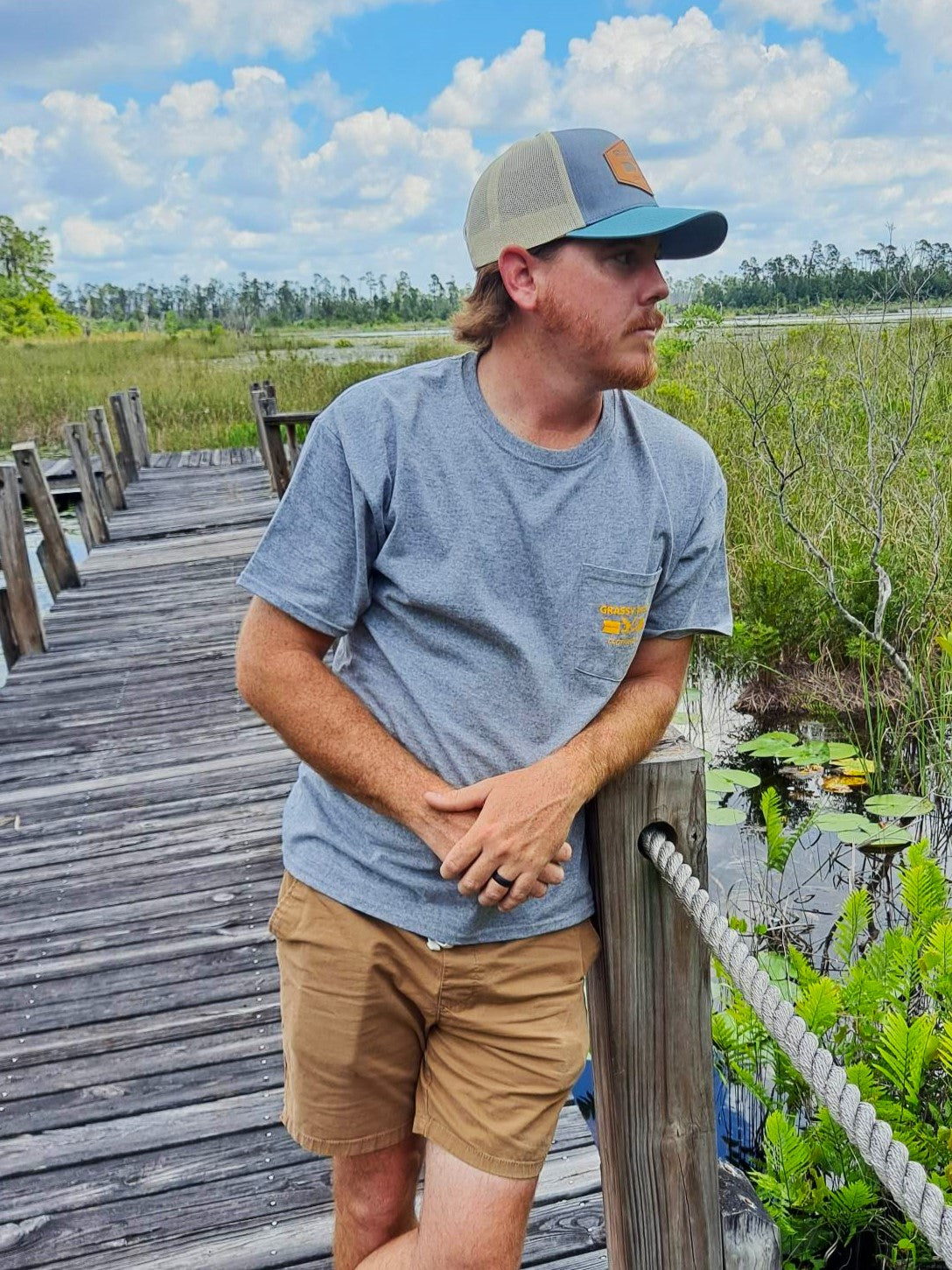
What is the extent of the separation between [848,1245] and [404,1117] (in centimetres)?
136

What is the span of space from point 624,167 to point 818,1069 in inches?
44.5

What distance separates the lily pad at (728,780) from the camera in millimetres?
4781

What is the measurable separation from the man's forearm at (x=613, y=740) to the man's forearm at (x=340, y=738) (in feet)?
0.55

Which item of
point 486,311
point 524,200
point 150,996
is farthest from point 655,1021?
point 150,996

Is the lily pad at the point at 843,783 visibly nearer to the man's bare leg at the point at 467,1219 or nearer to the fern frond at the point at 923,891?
the fern frond at the point at 923,891

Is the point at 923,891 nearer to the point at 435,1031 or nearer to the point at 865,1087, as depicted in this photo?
the point at 865,1087

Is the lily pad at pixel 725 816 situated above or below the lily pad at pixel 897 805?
below

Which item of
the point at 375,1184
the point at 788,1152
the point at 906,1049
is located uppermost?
the point at 375,1184

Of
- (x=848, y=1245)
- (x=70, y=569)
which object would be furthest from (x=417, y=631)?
(x=70, y=569)

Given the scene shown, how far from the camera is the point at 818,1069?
1.12 metres

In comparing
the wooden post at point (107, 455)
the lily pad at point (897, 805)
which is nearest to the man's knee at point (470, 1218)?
the lily pad at point (897, 805)

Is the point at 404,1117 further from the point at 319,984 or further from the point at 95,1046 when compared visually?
the point at 95,1046

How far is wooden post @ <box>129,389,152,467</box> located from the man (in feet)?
40.6

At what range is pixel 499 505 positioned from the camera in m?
1.43
